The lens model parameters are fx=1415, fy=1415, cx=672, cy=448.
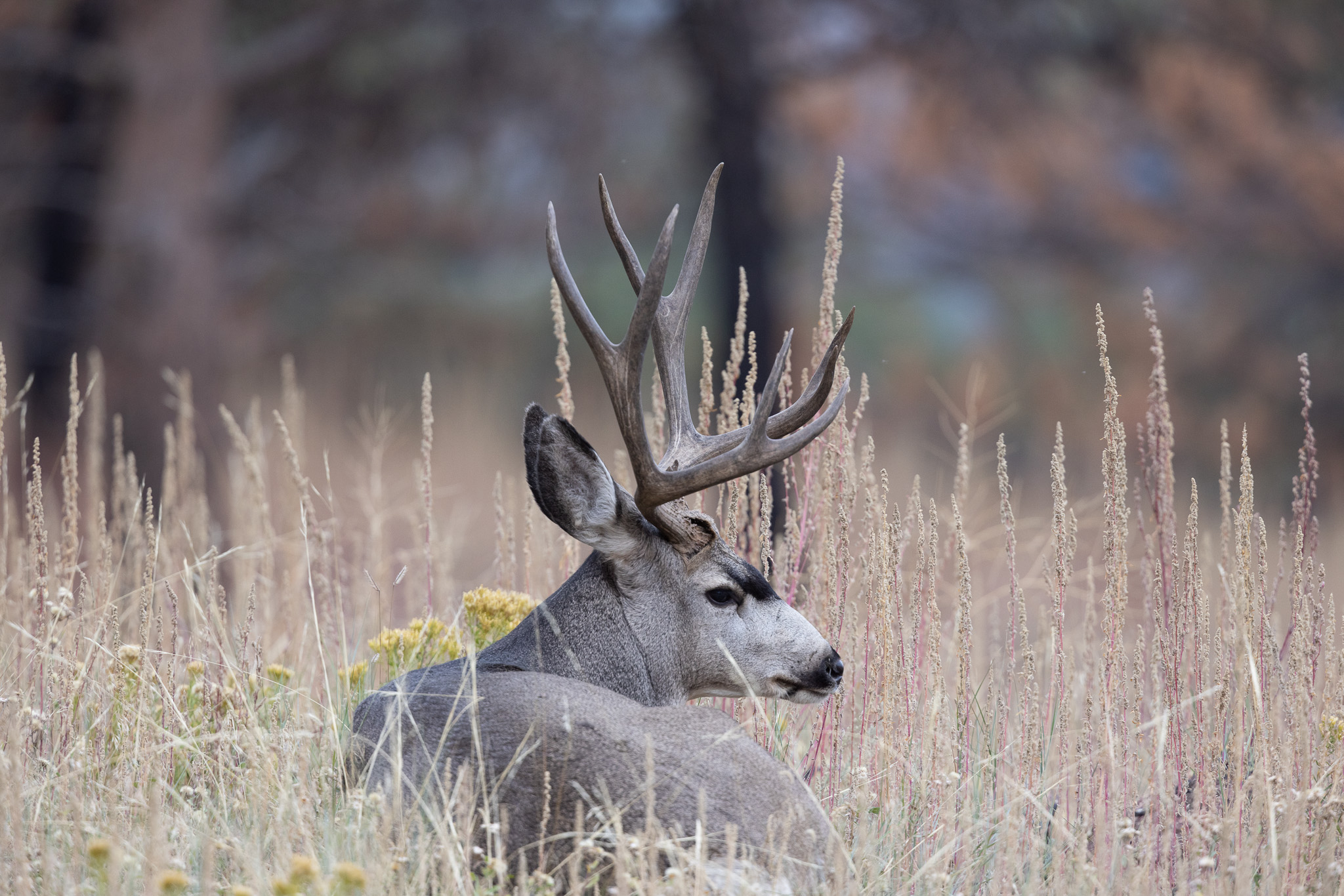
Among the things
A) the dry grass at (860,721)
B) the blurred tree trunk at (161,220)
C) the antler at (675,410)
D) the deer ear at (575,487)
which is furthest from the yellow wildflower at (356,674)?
the blurred tree trunk at (161,220)

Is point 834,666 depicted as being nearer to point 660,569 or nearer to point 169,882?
point 660,569

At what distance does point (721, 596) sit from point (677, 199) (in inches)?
496

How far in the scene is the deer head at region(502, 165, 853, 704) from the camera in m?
3.35

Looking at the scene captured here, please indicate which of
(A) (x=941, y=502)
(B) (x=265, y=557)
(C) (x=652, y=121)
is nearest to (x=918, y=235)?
(C) (x=652, y=121)

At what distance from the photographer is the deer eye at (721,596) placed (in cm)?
351

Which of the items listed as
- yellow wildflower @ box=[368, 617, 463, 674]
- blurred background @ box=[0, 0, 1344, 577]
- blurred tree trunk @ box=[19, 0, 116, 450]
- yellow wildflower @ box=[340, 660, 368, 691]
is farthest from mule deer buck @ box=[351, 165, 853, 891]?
blurred tree trunk @ box=[19, 0, 116, 450]

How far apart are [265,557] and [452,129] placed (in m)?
12.7

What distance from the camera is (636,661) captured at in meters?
3.47

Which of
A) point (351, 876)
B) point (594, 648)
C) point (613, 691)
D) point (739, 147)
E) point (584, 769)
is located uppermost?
point (739, 147)

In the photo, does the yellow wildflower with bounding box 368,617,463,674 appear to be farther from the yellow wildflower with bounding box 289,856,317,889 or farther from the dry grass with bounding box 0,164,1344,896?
the yellow wildflower with bounding box 289,856,317,889

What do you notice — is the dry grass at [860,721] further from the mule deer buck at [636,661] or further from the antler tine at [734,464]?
the antler tine at [734,464]

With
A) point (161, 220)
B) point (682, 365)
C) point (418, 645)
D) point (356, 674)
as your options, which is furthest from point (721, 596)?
point (161, 220)

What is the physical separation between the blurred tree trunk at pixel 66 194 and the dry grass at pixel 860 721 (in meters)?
6.86

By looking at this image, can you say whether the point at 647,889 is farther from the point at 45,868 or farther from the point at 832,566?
the point at 832,566
